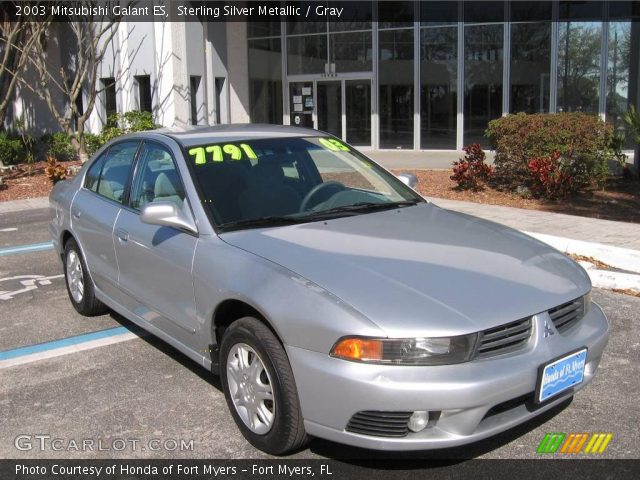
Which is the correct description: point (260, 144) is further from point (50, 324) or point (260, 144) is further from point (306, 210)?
point (50, 324)

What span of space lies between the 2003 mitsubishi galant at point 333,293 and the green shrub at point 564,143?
287 inches

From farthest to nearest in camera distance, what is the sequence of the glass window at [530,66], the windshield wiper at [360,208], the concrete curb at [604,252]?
the glass window at [530,66] → the concrete curb at [604,252] → the windshield wiper at [360,208]

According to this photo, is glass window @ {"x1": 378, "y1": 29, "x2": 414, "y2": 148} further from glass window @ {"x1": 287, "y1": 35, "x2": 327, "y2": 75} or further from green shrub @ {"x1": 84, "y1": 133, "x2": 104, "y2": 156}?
green shrub @ {"x1": 84, "y1": 133, "x2": 104, "y2": 156}

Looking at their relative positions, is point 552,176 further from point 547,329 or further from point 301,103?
point 301,103

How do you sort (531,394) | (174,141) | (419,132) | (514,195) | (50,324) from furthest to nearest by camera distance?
(419,132)
(514,195)
(50,324)
(174,141)
(531,394)

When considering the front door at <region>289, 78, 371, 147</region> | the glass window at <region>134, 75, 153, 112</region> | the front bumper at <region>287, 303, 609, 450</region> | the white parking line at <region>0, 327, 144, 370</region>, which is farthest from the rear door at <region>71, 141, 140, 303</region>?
the front door at <region>289, 78, 371, 147</region>

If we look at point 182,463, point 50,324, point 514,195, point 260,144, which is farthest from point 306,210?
point 514,195

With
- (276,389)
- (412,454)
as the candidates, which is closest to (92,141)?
(276,389)

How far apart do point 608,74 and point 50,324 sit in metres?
17.0

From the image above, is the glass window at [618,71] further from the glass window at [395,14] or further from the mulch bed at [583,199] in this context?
the glass window at [395,14]

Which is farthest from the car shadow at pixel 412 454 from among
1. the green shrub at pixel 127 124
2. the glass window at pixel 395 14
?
the glass window at pixel 395 14

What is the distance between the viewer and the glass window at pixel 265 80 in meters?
22.8

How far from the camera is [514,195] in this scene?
→ 11.9 m

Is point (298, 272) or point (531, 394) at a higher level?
point (298, 272)
